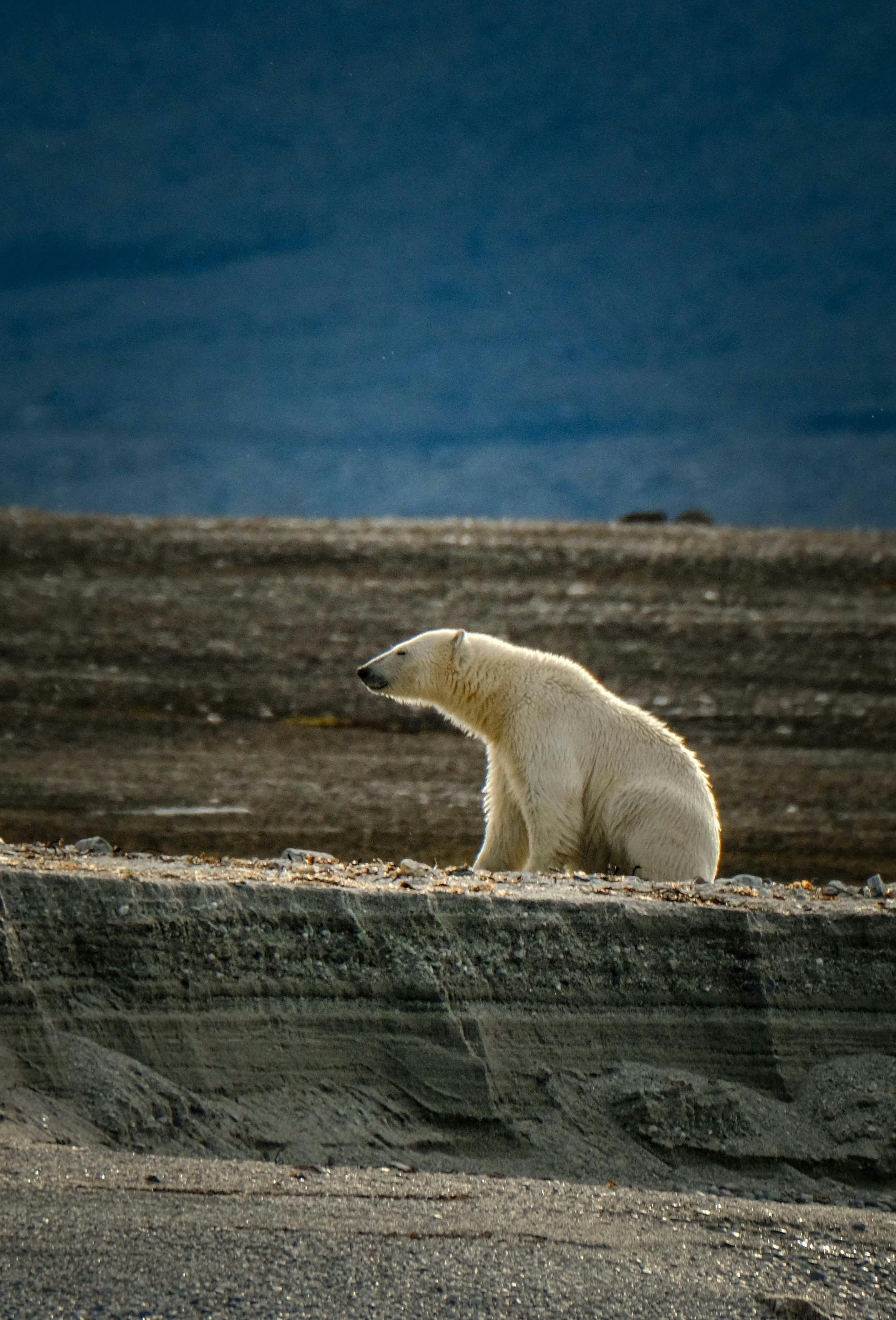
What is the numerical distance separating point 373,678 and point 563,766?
70.8 inches

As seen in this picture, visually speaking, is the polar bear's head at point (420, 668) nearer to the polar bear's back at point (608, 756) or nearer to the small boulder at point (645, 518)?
the polar bear's back at point (608, 756)

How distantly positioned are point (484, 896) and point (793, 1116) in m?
1.76

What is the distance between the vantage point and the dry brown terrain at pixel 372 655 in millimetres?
15797

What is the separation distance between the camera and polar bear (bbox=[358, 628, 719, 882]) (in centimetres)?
831

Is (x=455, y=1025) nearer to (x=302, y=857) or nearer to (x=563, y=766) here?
(x=302, y=857)

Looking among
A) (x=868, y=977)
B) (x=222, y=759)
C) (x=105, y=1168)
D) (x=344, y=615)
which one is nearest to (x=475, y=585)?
(x=344, y=615)

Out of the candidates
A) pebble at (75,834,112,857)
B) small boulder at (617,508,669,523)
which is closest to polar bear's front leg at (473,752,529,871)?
pebble at (75,834,112,857)

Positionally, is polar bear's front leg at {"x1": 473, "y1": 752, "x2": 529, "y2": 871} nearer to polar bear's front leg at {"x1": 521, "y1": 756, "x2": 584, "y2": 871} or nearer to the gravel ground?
polar bear's front leg at {"x1": 521, "y1": 756, "x2": 584, "y2": 871}

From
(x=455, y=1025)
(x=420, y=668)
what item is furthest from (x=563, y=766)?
(x=455, y=1025)

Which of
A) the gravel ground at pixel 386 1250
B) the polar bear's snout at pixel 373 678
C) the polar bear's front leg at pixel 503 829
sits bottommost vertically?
the gravel ground at pixel 386 1250

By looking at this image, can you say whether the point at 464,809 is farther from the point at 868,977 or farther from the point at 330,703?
the point at 868,977

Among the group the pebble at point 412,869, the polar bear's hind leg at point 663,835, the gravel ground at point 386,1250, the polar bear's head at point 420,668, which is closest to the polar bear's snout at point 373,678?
the polar bear's head at point 420,668

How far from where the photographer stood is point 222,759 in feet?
61.2

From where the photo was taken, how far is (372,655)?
23.6 m
